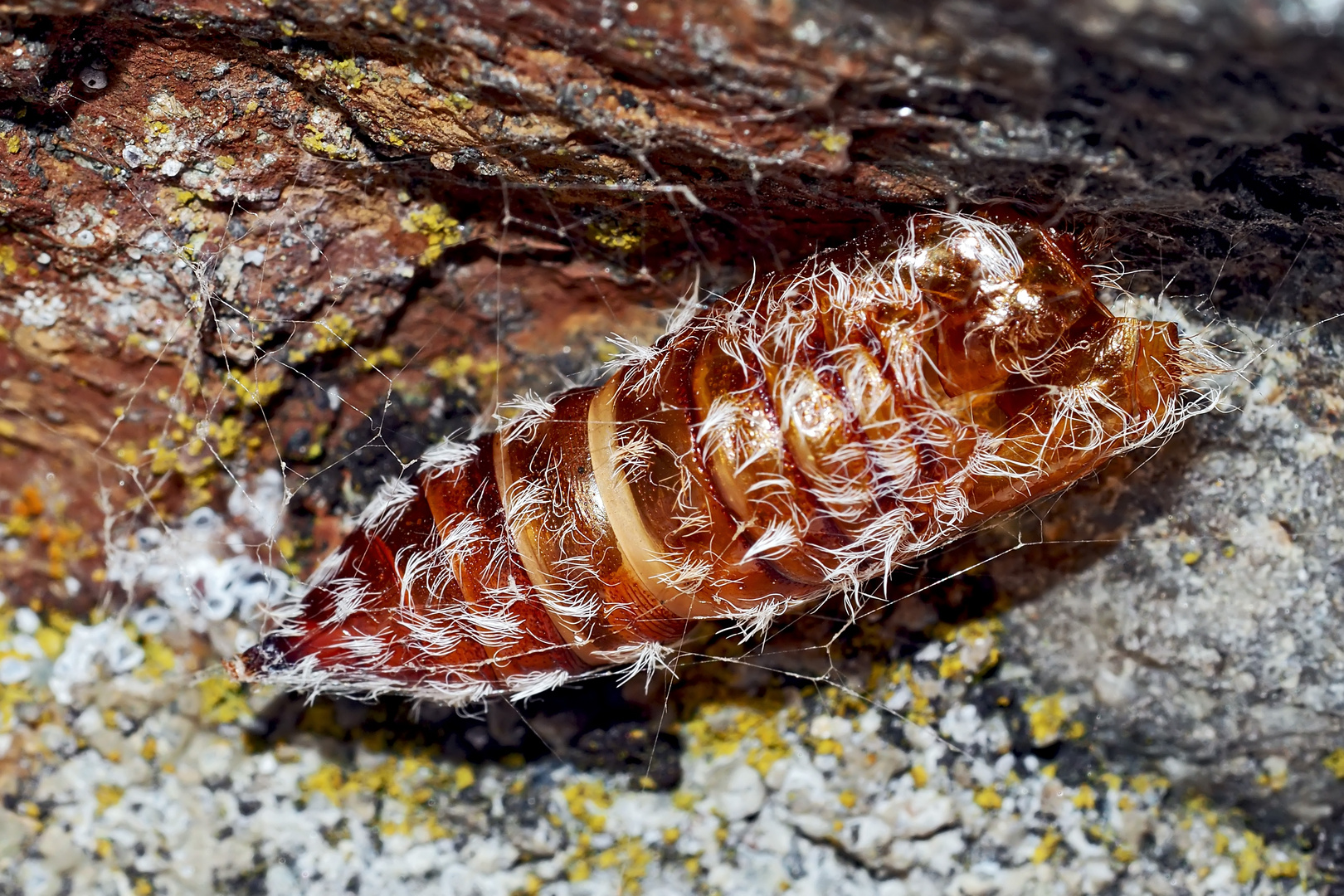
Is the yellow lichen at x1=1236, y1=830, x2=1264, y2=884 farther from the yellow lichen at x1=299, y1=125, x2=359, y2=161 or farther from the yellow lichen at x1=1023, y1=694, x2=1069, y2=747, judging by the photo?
the yellow lichen at x1=299, y1=125, x2=359, y2=161

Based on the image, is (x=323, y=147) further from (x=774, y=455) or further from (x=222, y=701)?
(x=222, y=701)

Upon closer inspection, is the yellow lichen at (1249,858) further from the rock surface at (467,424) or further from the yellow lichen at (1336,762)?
the yellow lichen at (1336,762)

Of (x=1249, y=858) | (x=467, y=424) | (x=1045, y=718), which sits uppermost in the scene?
(x=467, y=424)

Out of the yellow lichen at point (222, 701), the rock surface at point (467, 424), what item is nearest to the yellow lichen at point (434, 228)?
the rock surface at point (467, 424)

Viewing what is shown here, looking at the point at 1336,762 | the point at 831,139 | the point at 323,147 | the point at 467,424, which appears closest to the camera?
the point at 831,139

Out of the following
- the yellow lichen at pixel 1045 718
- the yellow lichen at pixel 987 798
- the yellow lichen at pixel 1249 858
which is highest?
the yellow lichen at pixel 1045 718

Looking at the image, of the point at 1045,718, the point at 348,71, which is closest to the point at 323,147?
the point at 348,71
